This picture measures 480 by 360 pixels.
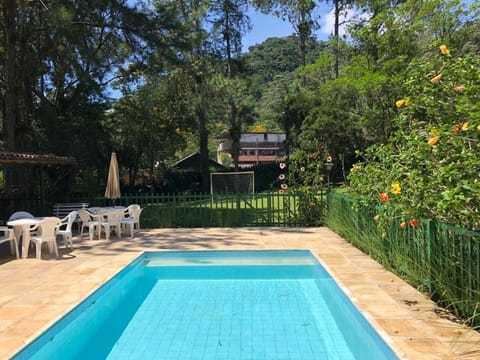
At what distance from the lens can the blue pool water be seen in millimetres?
3906

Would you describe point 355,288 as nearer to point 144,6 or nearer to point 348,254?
point 348,254

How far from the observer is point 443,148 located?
3.83 meters

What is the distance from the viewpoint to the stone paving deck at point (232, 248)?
347 centimetres

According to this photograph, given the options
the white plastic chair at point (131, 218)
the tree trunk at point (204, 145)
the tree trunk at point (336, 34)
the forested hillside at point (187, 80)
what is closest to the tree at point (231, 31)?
the forested hillside at point (187, 80)

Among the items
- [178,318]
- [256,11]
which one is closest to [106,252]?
[178,318]

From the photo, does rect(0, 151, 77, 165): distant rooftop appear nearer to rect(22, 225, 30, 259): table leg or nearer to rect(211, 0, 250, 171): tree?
rect(22, 225, 30, 259): table leg

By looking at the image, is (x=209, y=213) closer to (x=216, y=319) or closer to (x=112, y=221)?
(x=112, y=221)

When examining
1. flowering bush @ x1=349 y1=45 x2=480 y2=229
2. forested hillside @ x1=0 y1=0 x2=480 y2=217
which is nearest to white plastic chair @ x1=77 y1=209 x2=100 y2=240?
forested hillside @ x1=0 y1=0 x2=480 y2=217

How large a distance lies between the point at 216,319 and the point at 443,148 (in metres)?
3.27

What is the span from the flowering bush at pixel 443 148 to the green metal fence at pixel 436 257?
227mm

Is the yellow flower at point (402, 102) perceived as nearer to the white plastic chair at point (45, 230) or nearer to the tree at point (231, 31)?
the white plastic chair at point (45, 230)

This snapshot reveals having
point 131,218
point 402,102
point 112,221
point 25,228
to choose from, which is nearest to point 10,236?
point 25,228

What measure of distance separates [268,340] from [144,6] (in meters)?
12.3

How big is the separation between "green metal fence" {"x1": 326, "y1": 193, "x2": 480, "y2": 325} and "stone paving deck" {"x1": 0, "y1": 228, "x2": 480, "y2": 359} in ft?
0.60
